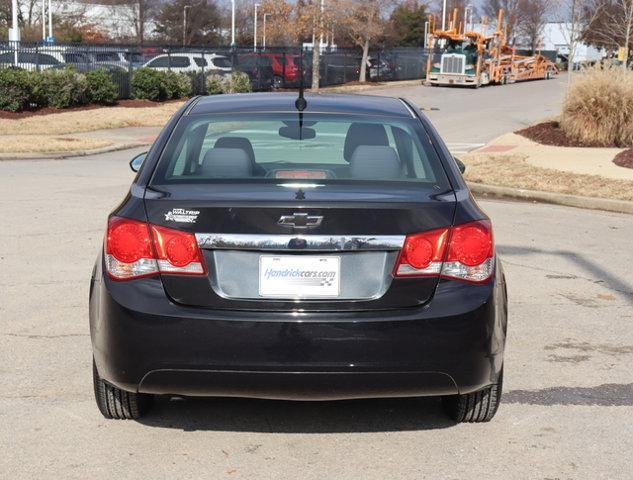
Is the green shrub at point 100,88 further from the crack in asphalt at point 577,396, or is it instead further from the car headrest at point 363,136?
the crack in asphalt at point 577,396

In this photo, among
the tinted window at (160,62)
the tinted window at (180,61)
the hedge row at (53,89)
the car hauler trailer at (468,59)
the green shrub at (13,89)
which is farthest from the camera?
the car hauler trailer at (468,59)

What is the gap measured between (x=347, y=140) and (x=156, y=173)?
1.29 m

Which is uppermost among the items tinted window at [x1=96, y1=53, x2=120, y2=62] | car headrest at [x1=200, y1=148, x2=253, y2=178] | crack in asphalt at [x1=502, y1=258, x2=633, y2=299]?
car headrest at [x1=200, y1=148, x2=253, y2=178]

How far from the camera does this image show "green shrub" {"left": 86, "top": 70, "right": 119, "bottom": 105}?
1202 inches

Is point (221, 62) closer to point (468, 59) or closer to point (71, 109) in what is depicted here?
point (71, 109)

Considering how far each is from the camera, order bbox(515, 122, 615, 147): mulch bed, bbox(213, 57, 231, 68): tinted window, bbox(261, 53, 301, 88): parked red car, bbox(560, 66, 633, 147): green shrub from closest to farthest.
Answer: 1. bbox(560, 66, 633, 147): green shrub
2. bbox(515, 122, 615, 147): mulch bed
3. bbox(213, 57, 231, 68): tinted window
4. bbox(261, 53, 301, 88): parked red car

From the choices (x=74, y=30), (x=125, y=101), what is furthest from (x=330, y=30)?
(x=74, y=30)

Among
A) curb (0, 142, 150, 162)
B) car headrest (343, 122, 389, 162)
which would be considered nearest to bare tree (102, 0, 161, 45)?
curb (0, 142, 150, 162)

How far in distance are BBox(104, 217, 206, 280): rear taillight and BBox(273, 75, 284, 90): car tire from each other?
1522 inches

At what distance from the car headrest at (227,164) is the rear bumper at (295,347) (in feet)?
2.65

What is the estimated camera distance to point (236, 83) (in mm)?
35406

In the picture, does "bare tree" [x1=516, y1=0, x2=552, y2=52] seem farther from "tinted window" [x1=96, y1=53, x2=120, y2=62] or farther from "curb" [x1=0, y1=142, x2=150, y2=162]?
"curb" [x1=0, y1=142, x2=150, y2=162]

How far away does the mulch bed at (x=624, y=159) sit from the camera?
55.7 ft

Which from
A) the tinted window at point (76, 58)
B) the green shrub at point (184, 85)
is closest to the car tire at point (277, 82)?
the green shrub at point (184, 85)
